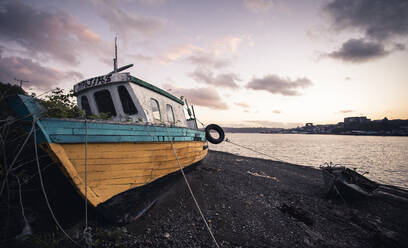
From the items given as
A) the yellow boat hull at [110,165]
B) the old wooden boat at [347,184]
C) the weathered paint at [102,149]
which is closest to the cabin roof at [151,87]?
the weathered paint at [102,149]

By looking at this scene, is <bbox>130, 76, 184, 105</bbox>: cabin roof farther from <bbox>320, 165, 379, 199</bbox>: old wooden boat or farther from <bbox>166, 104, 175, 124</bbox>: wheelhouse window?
<bbox>320, 165, 379, 199</bbox>: old wooden boat

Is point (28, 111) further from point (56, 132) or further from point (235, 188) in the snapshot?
point (235, 188)

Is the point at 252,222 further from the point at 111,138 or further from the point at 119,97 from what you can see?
the point at 119,97

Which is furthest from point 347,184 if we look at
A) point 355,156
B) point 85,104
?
point 355,156

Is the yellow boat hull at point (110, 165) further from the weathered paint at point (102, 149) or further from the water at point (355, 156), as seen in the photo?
the water at point (355, 156)

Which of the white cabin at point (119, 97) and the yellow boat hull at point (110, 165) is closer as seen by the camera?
the yellow boat hull at point (110, 165)

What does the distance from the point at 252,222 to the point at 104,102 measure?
22.3 ft

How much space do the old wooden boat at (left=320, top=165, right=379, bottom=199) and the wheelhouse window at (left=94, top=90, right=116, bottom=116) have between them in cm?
1064

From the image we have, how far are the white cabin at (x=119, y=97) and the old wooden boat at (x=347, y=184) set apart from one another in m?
8.60

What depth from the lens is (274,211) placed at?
6273 mm

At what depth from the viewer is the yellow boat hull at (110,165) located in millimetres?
3480

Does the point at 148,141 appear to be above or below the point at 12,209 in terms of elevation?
above

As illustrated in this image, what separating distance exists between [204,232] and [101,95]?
5.84m

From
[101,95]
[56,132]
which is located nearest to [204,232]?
[56,132]
